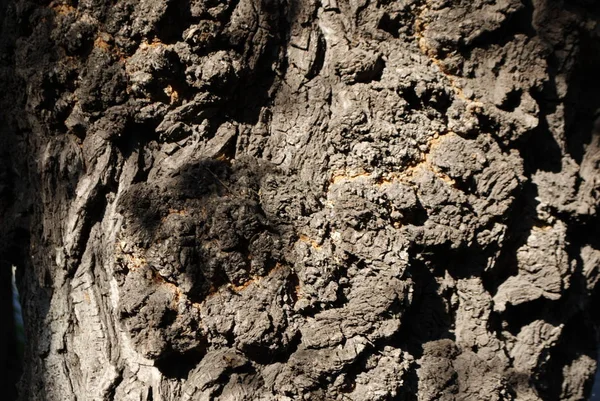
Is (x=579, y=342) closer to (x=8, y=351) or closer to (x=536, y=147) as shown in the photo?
(x=536, y=147)

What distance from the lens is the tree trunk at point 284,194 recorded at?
1218mm

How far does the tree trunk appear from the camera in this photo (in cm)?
122

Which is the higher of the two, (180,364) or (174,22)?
(174,22)

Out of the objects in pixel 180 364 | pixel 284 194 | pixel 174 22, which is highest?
pixel 174 22

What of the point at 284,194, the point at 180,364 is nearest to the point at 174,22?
the point at 284,194

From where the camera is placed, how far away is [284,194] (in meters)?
1.27

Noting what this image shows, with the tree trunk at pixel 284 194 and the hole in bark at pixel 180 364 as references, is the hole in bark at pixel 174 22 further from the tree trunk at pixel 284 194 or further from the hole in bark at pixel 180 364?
the hole in bark at pixel 180 364

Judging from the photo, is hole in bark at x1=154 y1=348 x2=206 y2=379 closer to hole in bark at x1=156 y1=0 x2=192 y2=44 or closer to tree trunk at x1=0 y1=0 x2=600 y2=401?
tree trunk at x1=0 y1=0 x2=600 y2=401

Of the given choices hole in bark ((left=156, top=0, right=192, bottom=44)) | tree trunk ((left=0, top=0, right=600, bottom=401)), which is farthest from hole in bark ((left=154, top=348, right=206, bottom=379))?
hole in bark ((left=156, top=0, right=192, bottom=44))

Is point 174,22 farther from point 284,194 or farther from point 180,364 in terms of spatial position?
point 180,364

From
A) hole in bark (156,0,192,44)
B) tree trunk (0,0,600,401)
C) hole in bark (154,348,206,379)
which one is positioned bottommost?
hole in bark (154,348,206,379)

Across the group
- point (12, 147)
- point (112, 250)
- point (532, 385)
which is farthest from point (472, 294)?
point (12, 147)

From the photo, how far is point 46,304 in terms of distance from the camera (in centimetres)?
143

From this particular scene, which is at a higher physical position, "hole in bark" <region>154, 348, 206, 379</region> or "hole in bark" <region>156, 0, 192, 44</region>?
"hole in bark" <region>156, 0, 192, 44</region>
